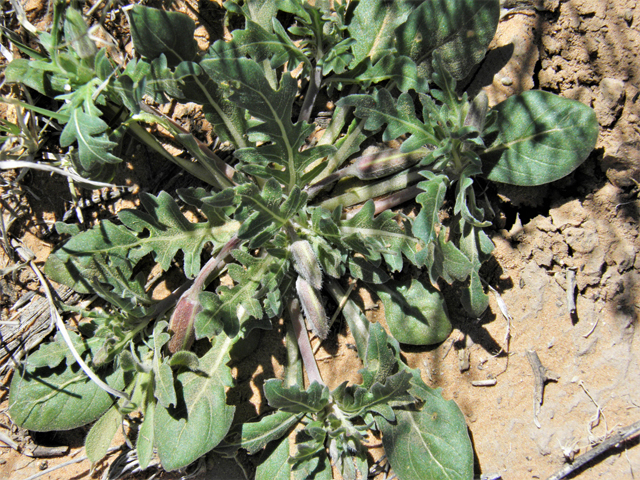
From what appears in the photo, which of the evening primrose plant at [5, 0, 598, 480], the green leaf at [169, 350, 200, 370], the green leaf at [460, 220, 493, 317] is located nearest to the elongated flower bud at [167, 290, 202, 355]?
the evening primrose plant at [5, 0, 598, 480]

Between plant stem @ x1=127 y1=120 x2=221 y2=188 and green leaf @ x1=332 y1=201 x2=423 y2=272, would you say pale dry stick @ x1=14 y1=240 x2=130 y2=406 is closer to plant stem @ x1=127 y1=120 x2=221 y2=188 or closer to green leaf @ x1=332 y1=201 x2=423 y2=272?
plant stem @ x1=127 y1=120 x2=221 y2=188

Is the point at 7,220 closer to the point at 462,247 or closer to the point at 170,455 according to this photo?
the point at 170,455

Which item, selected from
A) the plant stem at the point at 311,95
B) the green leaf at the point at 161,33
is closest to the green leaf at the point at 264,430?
the plant stem at the point at 311,95

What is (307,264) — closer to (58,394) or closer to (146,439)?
(146,439)

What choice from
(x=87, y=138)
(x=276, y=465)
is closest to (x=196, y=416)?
(x=276, y=465)

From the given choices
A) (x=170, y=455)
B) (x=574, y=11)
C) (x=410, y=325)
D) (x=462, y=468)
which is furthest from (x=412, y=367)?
(x=574, y=11)

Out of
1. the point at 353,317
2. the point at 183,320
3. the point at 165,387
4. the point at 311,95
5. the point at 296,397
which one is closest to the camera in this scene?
the point at 296,397
